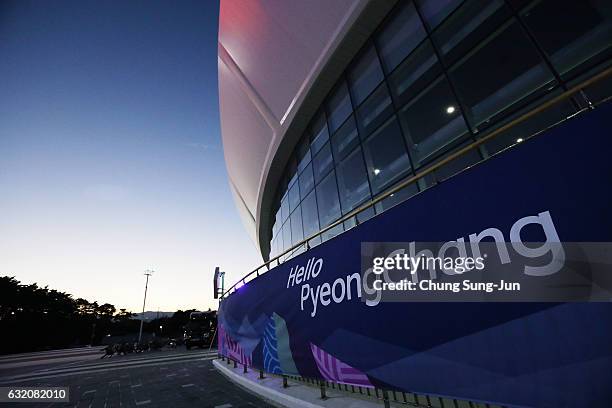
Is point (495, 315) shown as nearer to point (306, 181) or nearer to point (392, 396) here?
point (392, 396)

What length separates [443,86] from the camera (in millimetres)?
7859

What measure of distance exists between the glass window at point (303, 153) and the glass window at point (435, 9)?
25.0 ft

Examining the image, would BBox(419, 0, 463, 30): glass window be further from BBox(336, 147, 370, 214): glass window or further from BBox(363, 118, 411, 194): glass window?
BBox(336, 147, 370, 214): glass window

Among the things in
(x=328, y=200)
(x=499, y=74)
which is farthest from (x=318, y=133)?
(x=499, y=74)

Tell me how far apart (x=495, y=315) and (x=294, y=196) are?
1420 centimetres

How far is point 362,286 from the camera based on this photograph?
150 inches

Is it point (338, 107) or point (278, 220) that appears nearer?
point (338, 107)

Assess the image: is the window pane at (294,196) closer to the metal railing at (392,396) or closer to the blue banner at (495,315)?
the metal railing at (392,396)

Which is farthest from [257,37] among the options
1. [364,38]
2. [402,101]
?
[402,101]

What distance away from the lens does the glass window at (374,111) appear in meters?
9.68

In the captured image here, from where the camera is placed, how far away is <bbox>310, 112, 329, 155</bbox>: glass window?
1299cm

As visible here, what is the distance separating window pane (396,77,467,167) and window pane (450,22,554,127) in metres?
0.43

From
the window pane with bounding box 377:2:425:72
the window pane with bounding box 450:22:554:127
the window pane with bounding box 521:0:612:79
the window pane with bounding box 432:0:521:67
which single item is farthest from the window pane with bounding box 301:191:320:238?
the window pane with bounding box 521:0:612:79

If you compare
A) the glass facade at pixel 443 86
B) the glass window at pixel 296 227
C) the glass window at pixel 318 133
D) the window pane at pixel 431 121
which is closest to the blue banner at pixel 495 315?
the glass facade at pixel 443 86
